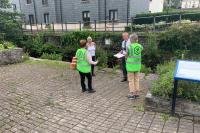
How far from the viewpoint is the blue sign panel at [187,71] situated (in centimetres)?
472

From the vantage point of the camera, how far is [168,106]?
5.30m

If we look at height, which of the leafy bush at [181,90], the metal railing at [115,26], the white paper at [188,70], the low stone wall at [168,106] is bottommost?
the low stone wall at [168,106]

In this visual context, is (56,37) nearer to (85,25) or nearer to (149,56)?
(85,25)

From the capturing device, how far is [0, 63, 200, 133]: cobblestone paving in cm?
475

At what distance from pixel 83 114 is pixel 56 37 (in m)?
11.5

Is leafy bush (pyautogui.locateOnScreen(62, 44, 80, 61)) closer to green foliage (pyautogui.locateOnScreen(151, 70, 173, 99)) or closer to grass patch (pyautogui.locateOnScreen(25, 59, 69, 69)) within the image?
grass patch (pyautogui.locateOnScreen(25, 59, 69, 69))

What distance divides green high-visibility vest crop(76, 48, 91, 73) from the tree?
463 inches

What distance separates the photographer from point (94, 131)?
15.2ft

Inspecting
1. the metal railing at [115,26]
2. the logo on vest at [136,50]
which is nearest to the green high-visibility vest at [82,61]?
the logo on vest at [136,50]

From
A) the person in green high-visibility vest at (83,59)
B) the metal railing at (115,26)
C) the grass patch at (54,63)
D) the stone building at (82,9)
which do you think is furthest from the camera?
the stone building at (82,9)

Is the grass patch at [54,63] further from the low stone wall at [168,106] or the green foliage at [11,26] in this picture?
the low stone wall at [168,106]

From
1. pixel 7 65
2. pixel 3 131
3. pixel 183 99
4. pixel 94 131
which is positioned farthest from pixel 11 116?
pixel 7 65

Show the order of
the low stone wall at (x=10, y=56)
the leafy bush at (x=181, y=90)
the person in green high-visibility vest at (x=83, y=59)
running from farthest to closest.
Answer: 1. the low stone wall at (x=10, y=56)
2. the person in green high-visibility vest at (x=83, y=59)
3. the leafy bush at (x=181, y=90)

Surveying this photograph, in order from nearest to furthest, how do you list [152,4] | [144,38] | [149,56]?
[149,56] < [144,38] < [152,4]
